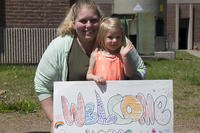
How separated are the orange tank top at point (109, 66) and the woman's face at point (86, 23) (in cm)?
15

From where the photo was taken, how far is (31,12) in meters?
18.3

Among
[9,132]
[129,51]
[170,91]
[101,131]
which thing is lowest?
[9,132]

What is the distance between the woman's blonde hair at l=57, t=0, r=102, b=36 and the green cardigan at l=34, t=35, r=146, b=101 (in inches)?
1.7

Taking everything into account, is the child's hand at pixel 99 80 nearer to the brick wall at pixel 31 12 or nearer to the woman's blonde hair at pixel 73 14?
the woman's blonde hair at pixel 73 14

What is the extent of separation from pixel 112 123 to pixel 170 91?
1.53 feet

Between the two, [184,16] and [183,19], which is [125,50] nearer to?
[184,16]

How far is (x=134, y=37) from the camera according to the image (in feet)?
A: 84.0

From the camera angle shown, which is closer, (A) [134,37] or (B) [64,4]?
(B) [64,4]

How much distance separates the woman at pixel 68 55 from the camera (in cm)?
372

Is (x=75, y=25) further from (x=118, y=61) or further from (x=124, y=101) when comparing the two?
(x=124, y=101)

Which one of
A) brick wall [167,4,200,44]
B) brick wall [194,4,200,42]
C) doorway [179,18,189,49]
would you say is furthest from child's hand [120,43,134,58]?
brick wall [194,4,200,42]

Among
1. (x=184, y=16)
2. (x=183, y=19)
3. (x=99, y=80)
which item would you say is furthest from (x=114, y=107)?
(x=183, y=19)

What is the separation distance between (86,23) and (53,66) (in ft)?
1.29

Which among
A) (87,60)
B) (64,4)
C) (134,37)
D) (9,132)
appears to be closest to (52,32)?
(64,4)
